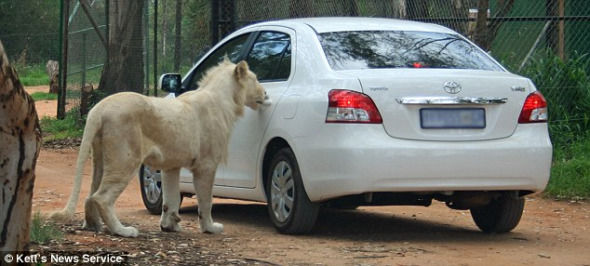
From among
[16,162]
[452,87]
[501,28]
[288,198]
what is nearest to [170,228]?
[288,198]

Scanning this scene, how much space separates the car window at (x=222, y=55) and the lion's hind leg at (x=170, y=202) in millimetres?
1521

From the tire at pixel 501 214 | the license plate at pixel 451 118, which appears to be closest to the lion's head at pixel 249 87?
the license plate at pixel 451 118

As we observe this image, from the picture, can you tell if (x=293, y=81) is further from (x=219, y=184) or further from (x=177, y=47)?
(x=177, y=47)

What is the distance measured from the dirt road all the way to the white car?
12.4 inches

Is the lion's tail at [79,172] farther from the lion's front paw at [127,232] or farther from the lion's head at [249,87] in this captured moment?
the lion's head at [249,87]

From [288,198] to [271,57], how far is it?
1.39 metres

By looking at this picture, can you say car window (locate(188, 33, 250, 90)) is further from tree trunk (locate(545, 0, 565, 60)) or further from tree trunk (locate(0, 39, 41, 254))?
tree trunk (locate(545, 0, 565, 60))

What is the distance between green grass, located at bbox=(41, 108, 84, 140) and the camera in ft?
58.7

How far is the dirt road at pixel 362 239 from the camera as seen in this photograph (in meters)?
7.09

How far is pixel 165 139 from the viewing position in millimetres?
7758

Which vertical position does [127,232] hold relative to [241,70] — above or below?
below

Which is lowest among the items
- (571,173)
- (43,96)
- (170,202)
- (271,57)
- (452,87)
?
(43,96)

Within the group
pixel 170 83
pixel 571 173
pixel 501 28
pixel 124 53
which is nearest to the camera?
pixel 170 83

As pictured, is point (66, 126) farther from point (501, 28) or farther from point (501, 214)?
point (501, 214)
